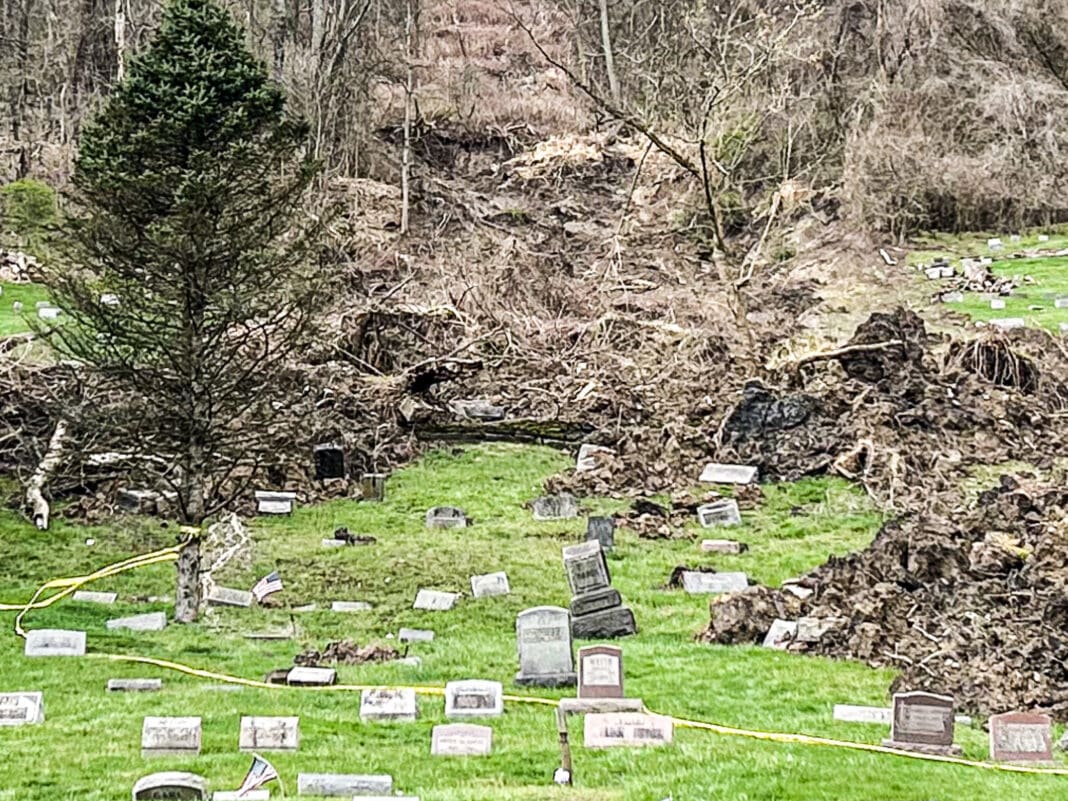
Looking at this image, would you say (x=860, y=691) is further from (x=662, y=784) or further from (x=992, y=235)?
(x=992, y=235)

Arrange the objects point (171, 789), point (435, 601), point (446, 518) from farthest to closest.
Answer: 1. point (446, 518)
2. point (435, 601)
3. point (171, 789)

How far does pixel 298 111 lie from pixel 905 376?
18.1m

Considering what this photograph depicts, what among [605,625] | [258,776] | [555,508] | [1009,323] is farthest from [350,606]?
[1009,323]

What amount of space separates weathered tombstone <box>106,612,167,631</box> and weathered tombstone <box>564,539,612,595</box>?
3.44 metres

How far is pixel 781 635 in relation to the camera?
34.1ft

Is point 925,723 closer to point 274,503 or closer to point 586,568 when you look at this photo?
point 586,568

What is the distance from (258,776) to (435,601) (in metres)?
5.51

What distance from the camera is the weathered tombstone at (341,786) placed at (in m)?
6.64

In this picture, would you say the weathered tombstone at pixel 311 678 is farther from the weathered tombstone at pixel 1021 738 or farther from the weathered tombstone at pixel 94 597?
the weathered tombstone at pixel 1021 738

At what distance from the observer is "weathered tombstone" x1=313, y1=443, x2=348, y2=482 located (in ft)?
56.4

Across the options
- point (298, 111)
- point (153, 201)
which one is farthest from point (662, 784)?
point (298, 111)

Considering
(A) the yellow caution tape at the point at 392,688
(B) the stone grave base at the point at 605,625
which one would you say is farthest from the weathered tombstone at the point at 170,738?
(B) the stone grave base at the point at 605,625

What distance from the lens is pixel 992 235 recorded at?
3228cm

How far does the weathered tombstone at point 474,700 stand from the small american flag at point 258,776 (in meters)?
1.83
